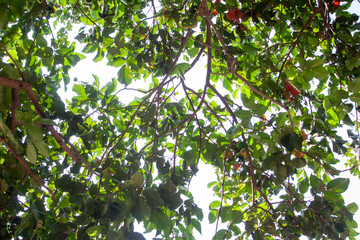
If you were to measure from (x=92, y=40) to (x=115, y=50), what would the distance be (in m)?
0.30


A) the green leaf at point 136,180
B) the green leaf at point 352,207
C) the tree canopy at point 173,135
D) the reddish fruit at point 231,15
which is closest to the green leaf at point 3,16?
the tree canopy at point 173,135

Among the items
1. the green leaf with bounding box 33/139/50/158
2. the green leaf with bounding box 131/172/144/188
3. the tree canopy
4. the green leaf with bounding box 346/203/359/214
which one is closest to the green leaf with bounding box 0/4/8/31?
the tree canopy

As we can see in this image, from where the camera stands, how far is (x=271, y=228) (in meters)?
1.62

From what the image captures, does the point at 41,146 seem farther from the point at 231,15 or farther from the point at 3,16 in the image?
the point at 231,15

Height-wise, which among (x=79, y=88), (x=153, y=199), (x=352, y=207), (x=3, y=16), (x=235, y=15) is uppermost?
(x=235, y=15)

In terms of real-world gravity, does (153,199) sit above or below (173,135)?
below

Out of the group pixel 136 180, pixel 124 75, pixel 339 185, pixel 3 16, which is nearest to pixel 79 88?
pixel 124 75

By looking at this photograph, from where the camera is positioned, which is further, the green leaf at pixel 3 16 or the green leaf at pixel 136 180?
the green leaf at pixel 3 16

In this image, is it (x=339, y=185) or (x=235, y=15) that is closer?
(x=339, y=185)

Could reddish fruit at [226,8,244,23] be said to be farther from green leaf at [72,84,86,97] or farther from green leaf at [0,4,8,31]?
green leaf at [0,4,8,31]

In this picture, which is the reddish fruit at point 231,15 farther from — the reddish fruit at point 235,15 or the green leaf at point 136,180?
the green leaf at point 136,180

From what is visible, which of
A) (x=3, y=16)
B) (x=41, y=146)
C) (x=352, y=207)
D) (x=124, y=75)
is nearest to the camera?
(x=41, y=146)

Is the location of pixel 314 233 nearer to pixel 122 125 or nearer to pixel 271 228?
pixel 271 228

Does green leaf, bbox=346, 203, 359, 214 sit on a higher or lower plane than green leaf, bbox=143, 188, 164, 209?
higher
